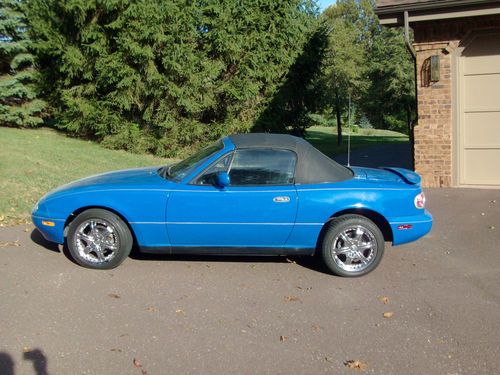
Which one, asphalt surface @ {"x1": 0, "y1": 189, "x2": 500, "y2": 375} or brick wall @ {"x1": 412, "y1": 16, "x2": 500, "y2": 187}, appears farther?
brick wall @ {"x1": 412, "y1": 16, "x2": 500, "y2": 187}

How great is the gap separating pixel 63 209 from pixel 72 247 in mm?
404

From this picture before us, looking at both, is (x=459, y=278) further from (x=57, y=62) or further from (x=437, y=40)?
(x=57, y=62)

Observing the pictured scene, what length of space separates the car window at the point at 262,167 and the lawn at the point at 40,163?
12.5 ft

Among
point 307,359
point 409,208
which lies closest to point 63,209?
point 307,359

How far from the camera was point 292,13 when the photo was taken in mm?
15062

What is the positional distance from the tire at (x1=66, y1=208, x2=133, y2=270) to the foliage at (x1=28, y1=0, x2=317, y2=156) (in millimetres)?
8907

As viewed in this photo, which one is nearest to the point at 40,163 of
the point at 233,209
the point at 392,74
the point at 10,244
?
the point at 10,244

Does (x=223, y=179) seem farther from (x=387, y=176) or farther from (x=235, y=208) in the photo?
(x=387, y=176)

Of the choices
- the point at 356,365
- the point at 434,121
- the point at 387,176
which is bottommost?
the point at 356,365

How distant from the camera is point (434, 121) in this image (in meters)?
9.99

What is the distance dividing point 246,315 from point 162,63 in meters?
10.8

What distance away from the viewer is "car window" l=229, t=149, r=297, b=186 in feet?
17.8

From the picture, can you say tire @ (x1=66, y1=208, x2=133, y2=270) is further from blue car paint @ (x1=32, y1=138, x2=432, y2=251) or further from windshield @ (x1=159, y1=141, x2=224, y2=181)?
windshield @ (x1=159, y1=141, x2=224, y2=181)

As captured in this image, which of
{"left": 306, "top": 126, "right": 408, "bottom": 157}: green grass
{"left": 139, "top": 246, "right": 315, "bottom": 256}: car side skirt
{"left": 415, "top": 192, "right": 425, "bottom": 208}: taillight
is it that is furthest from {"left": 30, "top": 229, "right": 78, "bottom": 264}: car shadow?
{"left": 306, "top": 126, "right": 408, "bottom": 157}: green grass
